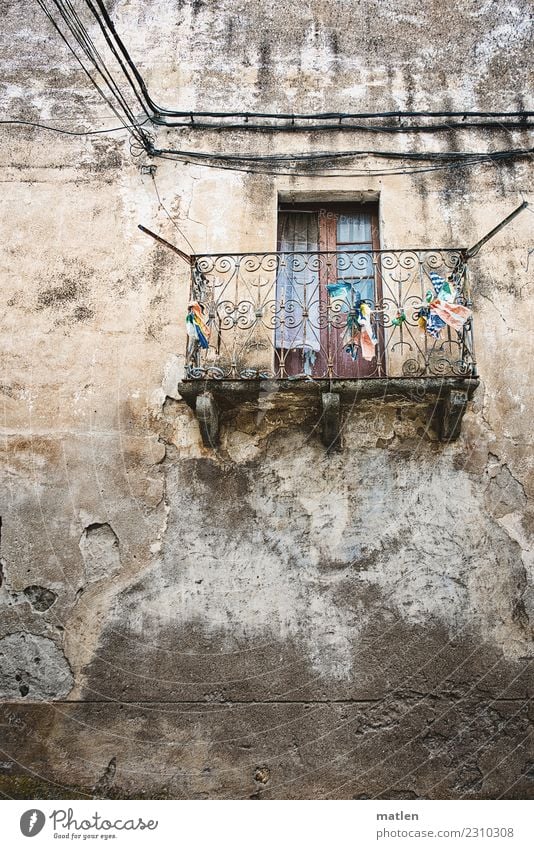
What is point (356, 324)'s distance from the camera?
6.15m

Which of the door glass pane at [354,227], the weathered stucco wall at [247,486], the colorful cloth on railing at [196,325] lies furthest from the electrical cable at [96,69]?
the colorful cloth on railing at [196,325]

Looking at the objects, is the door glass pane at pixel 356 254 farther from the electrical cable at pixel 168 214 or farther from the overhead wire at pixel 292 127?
the electrical cable at pixel 168 214

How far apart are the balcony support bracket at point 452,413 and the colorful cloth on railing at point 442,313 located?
53cm

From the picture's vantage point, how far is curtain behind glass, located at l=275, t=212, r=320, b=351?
266 inches

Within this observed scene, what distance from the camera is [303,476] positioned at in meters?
6.15

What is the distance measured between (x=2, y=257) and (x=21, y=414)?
1.67m

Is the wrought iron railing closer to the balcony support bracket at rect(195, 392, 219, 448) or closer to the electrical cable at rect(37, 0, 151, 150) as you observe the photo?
the balcony support bracket at rect(195, 392, 219, 448)

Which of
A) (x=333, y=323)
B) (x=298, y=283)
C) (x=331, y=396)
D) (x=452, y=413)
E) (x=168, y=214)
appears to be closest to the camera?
(x=331, y=396)

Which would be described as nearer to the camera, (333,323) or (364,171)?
(333,323)

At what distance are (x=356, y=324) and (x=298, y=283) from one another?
0.86m

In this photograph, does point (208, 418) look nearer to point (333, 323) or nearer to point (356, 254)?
point (333, 323)

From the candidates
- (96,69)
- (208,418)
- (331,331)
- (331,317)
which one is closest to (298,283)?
(331,317)

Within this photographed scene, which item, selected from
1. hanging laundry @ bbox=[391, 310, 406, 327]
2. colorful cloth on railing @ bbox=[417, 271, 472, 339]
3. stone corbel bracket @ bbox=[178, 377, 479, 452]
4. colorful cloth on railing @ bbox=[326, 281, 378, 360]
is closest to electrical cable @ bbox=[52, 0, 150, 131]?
colorful cloth on railing @ bbox=[326, 281, 378, 360]
